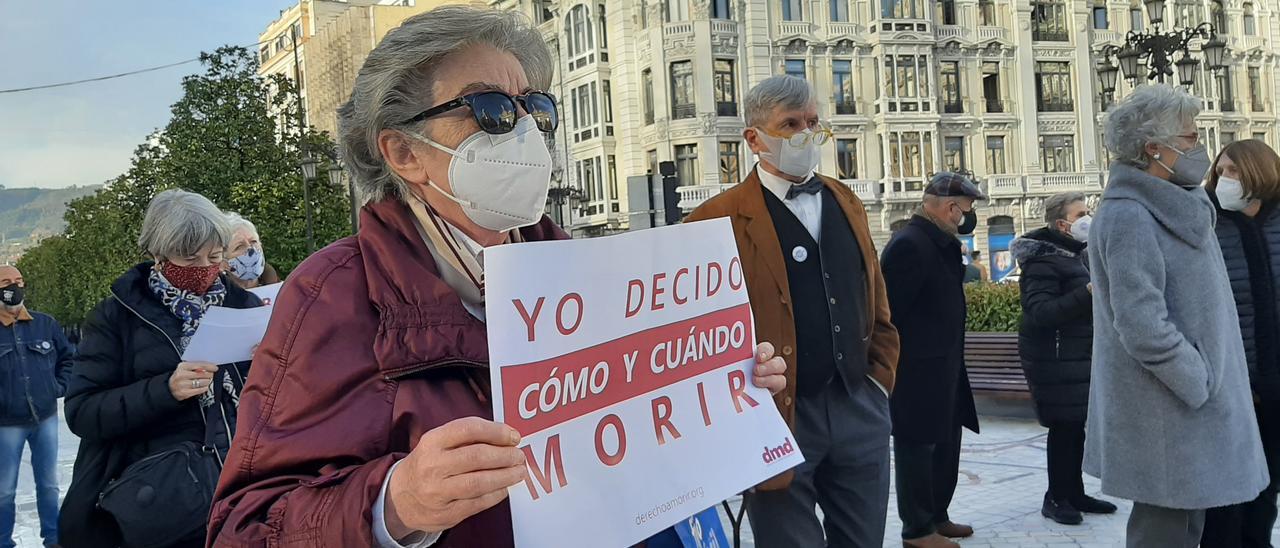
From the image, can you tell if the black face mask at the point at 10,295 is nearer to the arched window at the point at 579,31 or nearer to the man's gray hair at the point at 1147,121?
the man's gray hair at the point at 1147,121

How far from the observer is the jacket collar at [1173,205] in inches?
129

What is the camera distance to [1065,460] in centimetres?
568

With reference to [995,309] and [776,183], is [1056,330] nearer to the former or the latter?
[776,183]

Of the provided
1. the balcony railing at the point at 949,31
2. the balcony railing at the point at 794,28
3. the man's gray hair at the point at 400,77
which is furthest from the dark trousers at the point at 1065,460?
the balcony railing at the point at 949,31

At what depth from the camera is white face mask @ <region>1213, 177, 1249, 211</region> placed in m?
3.94

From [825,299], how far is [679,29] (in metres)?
34.2

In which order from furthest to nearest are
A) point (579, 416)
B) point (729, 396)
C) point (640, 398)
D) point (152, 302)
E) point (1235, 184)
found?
point (1235, 184) < point (152, 302) < point (729, 396) < point (640, 398) < point (579, 416)

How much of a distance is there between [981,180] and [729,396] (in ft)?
128

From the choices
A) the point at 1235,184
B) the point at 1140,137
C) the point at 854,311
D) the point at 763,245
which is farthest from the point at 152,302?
the point at 1235,184

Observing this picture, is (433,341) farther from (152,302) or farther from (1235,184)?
(1235,184)

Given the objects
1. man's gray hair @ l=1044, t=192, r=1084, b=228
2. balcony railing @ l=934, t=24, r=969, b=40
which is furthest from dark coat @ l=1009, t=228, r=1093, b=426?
balcony railing @ l=934, t=24, r=969, b=40

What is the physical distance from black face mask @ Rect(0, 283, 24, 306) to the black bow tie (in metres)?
5.48

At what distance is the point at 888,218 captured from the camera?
1485 inches

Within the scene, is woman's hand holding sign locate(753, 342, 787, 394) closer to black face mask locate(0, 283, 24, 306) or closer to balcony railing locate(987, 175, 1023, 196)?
black face mask locate(0, 283, 24, 306)
